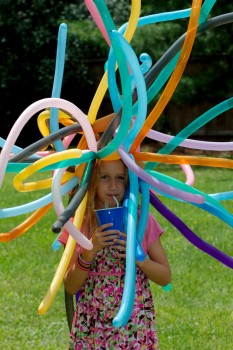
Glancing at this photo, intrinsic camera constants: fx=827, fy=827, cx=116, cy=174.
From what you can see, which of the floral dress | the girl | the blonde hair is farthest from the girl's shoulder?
the blonde hair

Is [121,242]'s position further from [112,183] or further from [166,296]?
[166,296]

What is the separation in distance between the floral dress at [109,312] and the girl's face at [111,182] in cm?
20

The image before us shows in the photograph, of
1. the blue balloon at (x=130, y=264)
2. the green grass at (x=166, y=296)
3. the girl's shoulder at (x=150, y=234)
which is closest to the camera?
the blue balloon at (x=130, y=264)

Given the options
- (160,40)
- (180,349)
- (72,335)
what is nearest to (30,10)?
(160,40)

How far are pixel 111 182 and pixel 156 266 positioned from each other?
0.36 metres

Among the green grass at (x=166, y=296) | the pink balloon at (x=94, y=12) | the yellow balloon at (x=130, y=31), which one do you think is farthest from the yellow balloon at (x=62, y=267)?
the green grass at (x=166, y=296)

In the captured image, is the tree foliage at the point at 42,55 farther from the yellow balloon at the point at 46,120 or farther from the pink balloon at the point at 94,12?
the pink balloon at the point at 94,12

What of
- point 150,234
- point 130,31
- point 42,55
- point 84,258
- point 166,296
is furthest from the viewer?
point 42,55

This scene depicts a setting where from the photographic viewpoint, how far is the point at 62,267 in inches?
108

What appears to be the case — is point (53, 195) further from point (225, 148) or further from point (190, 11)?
point (190, 11)

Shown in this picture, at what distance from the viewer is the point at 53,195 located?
272 cm

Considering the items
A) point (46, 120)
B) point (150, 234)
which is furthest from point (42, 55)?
point (150, 234)

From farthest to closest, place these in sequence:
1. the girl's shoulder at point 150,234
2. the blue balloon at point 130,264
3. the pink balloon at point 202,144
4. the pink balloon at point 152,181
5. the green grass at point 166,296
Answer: the green grass at point 166,296 < the girl's shoulder at point 150,234 < the pink balloon at point 202,144 < the pink balloon at point 152,181 < the blue balloon at point 130,264

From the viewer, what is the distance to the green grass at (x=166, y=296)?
4754 mm
